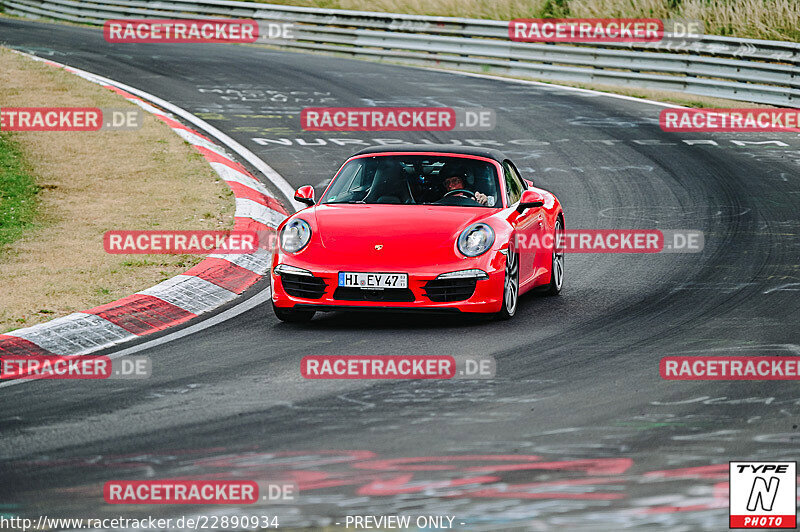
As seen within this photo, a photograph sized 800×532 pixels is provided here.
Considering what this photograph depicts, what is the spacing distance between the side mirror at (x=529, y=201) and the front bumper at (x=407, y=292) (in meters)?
0.75

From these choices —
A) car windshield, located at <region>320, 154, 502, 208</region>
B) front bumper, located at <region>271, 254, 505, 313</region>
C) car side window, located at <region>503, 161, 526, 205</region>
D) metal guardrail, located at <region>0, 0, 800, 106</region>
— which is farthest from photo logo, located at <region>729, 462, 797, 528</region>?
metal guardrail, located at <region>0, 0, 800, 106</region>

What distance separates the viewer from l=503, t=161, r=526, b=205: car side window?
10367 mm

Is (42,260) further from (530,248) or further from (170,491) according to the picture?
(170,491)

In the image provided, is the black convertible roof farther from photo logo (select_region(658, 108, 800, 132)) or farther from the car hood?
photo logo (select_region(658, 108, 800, 132))

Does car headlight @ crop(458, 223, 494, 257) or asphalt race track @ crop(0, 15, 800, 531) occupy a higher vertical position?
car headlight @ crop(458, 223, 494, 257)

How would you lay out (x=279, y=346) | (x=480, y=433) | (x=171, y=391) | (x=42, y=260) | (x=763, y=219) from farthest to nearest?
(x=763, y=219) < (x=42, y=260) < (x=279, y=346) < (x=171, y=391) < (x=480, y=433)

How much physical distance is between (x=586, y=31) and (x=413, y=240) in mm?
16862

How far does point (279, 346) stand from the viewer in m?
8.57

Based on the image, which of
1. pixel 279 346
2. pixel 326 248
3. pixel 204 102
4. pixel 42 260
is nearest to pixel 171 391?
pixel 279 346

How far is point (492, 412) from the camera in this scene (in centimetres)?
678

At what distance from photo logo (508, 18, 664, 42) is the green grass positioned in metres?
12.4

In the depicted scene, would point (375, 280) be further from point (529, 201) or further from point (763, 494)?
point (763, 494)

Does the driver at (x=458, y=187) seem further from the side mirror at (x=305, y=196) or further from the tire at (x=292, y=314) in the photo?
the tire at (x=292, y=314)

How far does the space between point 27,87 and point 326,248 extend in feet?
37.4
